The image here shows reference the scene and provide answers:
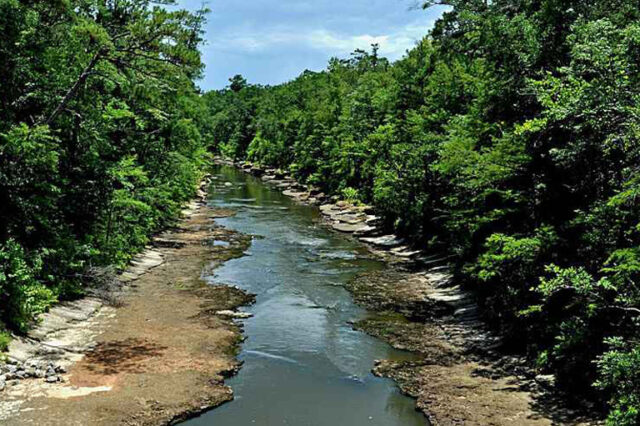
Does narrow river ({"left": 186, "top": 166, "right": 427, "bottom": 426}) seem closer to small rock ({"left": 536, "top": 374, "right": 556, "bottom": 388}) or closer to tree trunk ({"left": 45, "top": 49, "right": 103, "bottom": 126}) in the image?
small rock ({"left": 536, "top": 374, "right": 556, "bottom": 388})

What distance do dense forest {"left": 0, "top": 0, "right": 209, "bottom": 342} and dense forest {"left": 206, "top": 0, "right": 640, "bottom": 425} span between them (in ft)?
33.6

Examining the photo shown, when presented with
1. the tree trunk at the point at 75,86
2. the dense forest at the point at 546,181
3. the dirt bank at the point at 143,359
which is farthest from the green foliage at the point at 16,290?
the dense forest at the point at 546,181

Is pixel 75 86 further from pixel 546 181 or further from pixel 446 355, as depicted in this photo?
pixel 546 181

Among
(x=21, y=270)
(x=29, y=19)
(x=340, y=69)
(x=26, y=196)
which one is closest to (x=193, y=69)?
(x=29, y=19)

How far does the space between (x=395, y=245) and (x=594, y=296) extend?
19961 millimetres

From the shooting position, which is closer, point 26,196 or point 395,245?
point 26,196

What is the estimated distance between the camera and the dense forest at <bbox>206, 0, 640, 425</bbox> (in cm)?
1230

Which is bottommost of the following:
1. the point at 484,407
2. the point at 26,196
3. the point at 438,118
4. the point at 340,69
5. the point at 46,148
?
the point at 484,407

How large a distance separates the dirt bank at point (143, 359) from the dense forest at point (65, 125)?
164 centimetres

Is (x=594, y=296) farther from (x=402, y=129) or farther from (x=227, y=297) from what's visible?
(x=402, y=129)

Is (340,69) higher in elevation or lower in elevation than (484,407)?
higher

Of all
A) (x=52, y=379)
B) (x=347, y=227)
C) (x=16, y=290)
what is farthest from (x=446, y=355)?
(x=347, y=227)

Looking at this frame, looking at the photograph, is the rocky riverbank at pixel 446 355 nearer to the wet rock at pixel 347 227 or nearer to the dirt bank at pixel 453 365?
the dirt bank at pixel 453 365

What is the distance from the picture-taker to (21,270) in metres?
15.9
